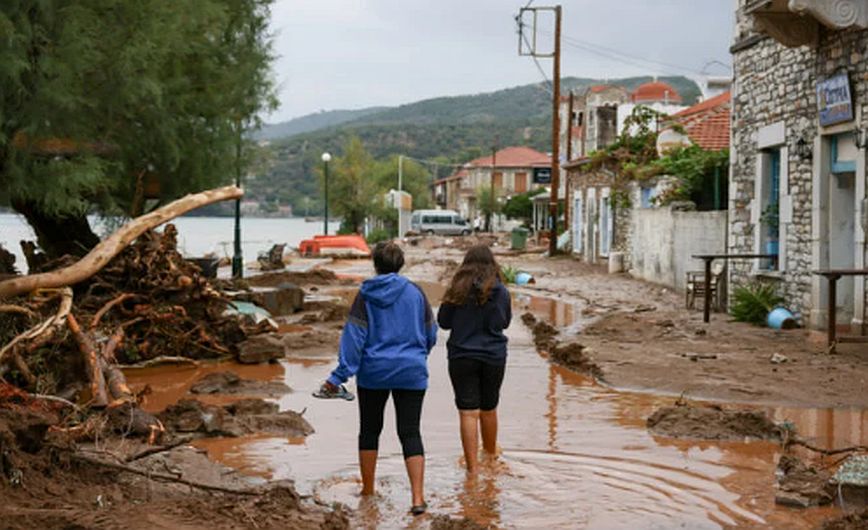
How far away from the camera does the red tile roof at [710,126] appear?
33.2 metres

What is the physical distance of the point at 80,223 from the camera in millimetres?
20750

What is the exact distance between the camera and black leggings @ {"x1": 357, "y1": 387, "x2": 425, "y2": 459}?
7.97 m

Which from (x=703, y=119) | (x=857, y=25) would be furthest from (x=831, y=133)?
(x=703, y=119)

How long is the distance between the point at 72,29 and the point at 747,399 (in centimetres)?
889

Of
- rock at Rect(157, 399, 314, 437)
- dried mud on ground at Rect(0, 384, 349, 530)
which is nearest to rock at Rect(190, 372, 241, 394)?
rock at Rect(157, 399, 314, 437)

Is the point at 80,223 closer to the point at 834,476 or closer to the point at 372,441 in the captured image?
the point at 372,441

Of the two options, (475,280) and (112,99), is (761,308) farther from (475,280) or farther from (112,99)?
(475,280)

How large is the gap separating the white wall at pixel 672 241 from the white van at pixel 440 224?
50.8 m

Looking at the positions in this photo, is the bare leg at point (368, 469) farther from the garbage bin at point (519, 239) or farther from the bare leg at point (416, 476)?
the garbage bin at point (519, 239)

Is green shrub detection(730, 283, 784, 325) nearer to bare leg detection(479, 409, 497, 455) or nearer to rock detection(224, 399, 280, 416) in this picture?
rock detection(224, 399, 280, 416)

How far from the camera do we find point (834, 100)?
1720 centimetres

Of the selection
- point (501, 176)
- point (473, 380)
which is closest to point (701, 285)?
point (473, 380)

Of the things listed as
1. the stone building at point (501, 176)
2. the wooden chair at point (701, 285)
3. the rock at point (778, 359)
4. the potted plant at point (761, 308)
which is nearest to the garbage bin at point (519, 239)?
the wooden chair at point (701, 285)

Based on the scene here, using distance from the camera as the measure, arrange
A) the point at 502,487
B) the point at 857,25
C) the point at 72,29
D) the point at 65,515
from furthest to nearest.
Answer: the point at 857,25
the point at 72,29
the point at 502,487
the point at 65,515
